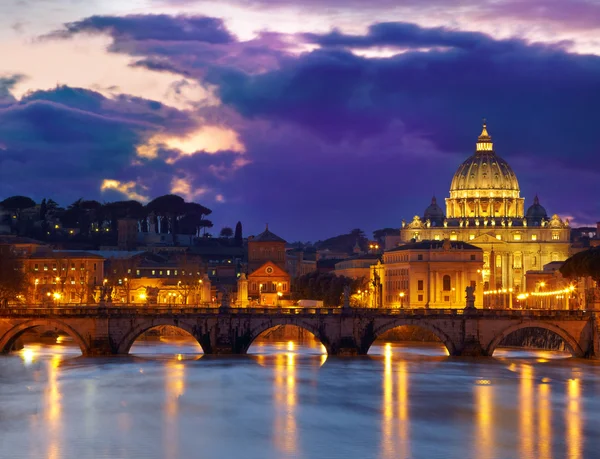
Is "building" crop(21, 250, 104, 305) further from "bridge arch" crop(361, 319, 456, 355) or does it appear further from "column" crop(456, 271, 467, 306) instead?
"bridge arch" crop(361, 319, 456, 355)

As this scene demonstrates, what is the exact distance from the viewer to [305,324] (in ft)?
298

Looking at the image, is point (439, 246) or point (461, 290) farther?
point (439, 246)

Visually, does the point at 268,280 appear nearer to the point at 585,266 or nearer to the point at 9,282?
the point at 9,282

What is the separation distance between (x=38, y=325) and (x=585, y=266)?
36622mm

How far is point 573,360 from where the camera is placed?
90.2 m

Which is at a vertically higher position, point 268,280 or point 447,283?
point 268,280

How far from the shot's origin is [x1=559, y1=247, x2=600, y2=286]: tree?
99.1m

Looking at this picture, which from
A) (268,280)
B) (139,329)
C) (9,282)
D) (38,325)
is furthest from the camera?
(268,280)

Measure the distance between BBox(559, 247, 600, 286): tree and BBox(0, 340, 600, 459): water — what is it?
7.06 meters

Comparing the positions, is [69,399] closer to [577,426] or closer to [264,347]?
[577,426]

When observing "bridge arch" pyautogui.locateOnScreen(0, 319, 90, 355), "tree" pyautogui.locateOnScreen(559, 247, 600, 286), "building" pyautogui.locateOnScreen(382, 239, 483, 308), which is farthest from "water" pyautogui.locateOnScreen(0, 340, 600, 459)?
"building" pyautogui.locateOnScreen(382, 239, 483, 308)

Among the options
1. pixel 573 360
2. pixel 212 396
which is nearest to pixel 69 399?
pixel 212 396

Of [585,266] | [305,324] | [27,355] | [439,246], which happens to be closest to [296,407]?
[305,324]

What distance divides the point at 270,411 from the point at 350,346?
80.5 ft
